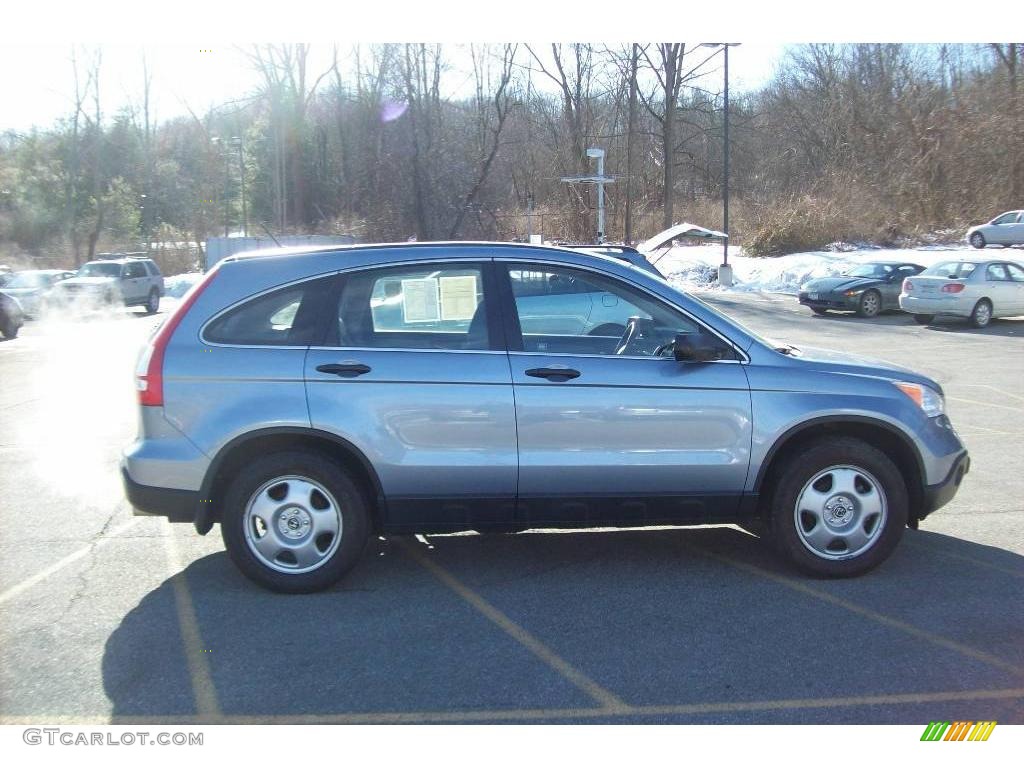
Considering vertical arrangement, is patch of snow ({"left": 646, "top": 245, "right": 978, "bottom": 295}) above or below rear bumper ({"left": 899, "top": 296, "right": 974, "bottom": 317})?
above

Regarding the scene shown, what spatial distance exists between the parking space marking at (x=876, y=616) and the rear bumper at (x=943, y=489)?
763 mm

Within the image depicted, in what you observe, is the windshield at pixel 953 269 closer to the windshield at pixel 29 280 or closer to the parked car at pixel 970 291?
the parked car at pixel 970 291

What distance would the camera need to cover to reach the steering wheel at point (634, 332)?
5.07 meters

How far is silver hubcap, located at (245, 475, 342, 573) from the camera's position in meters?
4.81

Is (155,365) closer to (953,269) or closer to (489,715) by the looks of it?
(489,715)

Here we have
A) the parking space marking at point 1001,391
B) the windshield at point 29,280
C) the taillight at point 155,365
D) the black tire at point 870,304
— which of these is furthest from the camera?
the windshield at point 29,280

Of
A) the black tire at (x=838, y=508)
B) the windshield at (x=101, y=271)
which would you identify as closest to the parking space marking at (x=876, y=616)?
the black tire at (x=838, y=508)

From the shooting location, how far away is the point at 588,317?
5.29 m

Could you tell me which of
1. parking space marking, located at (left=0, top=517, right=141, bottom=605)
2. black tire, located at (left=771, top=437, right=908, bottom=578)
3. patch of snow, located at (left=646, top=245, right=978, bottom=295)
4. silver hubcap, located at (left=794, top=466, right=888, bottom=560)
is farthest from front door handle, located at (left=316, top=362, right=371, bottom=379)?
patch of snow, located at (left=646, top=245, right=978, bottom=295)

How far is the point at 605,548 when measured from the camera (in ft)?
18.7

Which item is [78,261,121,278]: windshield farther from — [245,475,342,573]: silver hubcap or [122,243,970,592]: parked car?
[245,475,342,573]: silver hubcap

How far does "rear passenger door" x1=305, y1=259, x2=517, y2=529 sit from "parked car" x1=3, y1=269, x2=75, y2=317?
25263mm

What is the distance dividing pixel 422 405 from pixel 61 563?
253 cm
